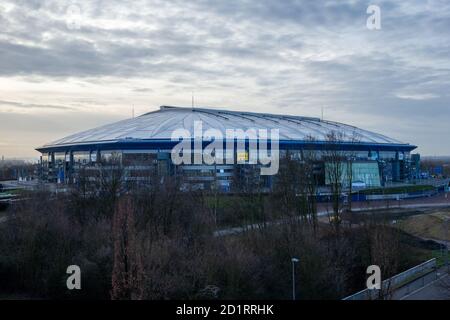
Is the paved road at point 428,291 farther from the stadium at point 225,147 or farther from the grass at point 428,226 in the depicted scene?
the stadium at point 225,147

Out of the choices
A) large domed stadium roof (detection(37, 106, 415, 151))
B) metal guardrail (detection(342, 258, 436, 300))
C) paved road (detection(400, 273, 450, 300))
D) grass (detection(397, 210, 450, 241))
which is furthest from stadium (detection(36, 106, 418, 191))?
paved road (detection(400, 273, 450, 300))

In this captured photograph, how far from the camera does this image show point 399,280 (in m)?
15.7

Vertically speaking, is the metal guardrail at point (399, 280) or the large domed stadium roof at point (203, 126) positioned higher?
the large domed stadium roof at point (203, 126)

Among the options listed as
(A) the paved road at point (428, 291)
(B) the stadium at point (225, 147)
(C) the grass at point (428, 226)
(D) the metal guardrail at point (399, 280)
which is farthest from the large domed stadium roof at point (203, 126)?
(A) the paved road at point (428, 291)

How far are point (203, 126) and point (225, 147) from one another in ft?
12.8

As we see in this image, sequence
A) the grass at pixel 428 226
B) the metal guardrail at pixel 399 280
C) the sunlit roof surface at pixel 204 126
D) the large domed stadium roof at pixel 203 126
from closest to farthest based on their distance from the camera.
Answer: the metal guardrail at pixel 399 280 → the grass at pixel 428 226 → the large domed stadium roof at pixel 203 126 → the sunlit roof surface at pixel 204 126

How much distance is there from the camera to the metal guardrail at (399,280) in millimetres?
12934

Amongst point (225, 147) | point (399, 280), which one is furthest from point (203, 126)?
point (399, 280)

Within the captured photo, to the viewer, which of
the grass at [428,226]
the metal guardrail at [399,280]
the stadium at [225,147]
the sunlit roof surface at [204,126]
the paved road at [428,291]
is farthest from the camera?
the sunlit roof surface at [204,126]

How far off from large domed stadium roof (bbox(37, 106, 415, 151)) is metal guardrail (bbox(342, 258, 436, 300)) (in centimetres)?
2221

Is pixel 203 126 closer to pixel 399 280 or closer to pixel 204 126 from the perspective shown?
pixel 204 126

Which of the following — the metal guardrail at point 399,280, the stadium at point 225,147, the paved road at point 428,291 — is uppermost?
the stadium at point 225,147
